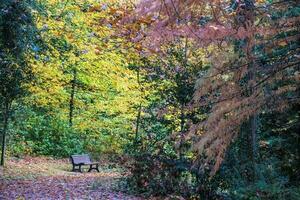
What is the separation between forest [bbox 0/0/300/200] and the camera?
186 inches

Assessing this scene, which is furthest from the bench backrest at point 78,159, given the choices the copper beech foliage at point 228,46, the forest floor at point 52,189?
the copper beech foliage at point 228,46

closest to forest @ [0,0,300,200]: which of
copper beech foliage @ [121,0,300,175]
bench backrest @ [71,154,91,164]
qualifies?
copper beech foliage @ [121,0,300,175]

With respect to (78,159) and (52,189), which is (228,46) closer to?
(52,189)

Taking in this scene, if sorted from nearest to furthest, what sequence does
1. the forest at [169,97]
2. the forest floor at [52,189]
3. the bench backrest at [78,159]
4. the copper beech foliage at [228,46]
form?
the copper beech foliage at [228,46], the forest at [169,97], the forest floor at [52,189], the bench backrest at [78,159]

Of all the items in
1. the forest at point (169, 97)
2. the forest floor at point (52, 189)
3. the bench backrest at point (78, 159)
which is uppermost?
the forest at point (169, 97)

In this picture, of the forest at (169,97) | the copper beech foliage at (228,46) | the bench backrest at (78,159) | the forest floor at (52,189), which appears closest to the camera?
the copper beech foliage at (228,46)

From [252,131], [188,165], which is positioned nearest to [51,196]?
[188,165]

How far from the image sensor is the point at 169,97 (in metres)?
9.09

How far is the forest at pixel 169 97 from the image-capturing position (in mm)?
4734

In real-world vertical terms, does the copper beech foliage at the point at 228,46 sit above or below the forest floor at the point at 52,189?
above

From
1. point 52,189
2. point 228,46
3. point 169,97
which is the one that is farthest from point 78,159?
point 228,46

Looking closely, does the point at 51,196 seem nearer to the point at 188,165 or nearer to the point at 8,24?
the point at 188,165

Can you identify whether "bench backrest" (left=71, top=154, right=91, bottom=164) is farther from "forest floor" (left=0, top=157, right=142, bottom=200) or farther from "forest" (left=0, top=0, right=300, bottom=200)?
"forest floor" (left=0, top=157, right=142, bottom=200)

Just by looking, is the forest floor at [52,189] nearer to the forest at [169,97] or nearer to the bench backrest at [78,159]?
the forest at [169,97]
